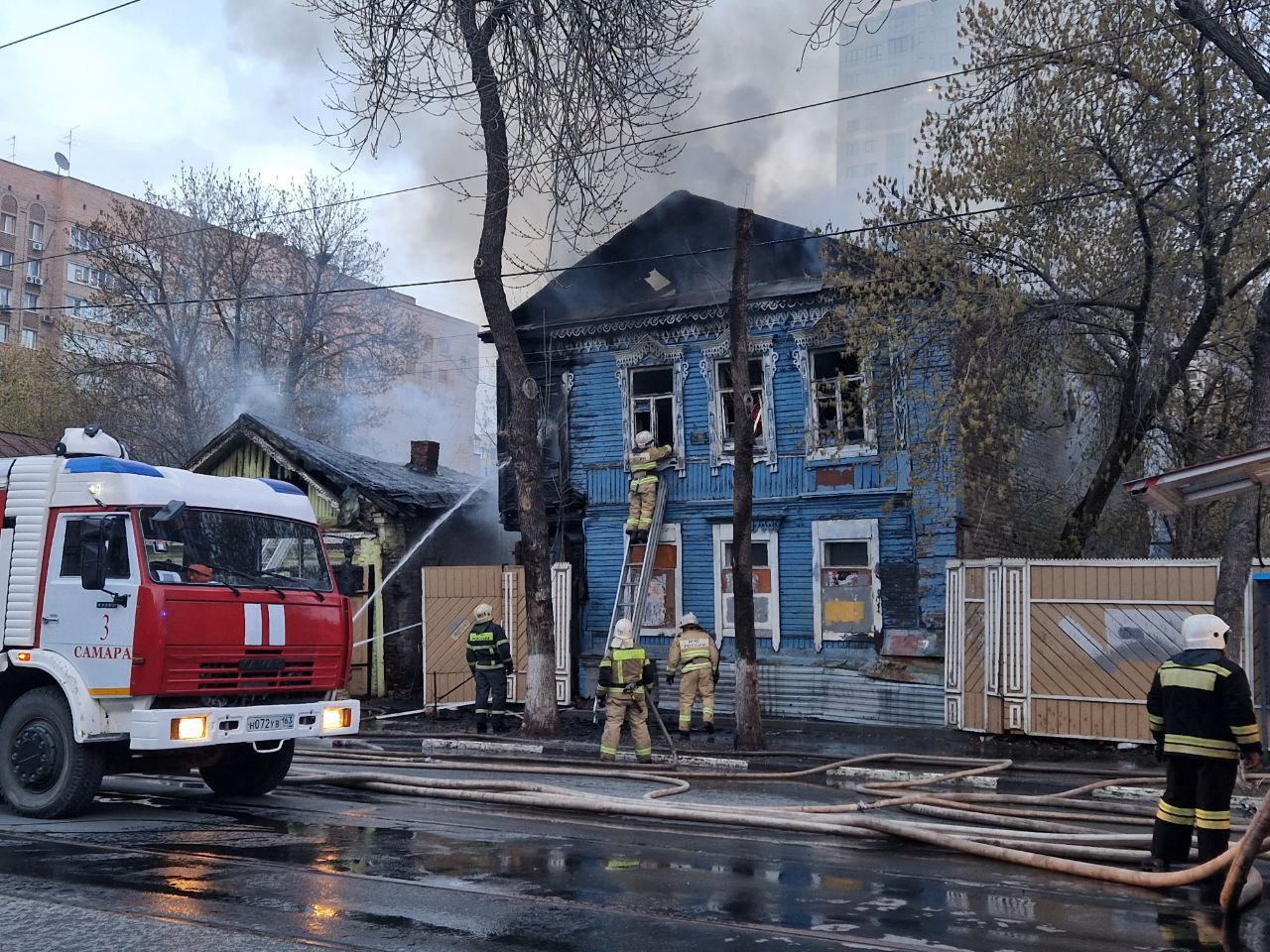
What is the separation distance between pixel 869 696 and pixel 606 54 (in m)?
10.5

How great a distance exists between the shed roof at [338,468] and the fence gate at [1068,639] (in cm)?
1159

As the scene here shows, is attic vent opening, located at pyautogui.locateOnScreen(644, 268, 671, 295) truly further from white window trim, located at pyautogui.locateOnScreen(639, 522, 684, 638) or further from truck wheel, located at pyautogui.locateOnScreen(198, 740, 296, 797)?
truck wheel, located at pyautogui.locateOnScreen(198, 740, 296, 797)

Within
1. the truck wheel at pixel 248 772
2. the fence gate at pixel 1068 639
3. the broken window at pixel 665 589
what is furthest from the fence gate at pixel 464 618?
the truck wheel at pixel 248 772

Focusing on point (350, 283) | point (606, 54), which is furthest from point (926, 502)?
point (350, 283)

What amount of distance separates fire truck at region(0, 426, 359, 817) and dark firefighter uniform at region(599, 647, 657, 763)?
415 centimetres

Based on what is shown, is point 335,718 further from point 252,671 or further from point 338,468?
point 338,468

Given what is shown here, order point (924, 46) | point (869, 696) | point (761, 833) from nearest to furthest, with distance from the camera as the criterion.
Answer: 1. point (761, 833)
2. point (869, 696)
3. point (924, 46)

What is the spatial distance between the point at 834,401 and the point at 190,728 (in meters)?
13.7

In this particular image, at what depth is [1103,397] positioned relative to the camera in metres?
19.4

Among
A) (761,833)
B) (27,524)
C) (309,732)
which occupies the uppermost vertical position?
(27,524)

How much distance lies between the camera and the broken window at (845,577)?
1997 cm

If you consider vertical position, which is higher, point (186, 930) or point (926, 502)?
point (926, 502)

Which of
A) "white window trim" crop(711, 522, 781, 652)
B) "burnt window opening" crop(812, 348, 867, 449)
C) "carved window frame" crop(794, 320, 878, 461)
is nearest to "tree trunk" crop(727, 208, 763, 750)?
"burnt window opening" crop(812, 348, 867, 449)

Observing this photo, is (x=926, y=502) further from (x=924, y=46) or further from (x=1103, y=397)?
(x=924, y=46)
